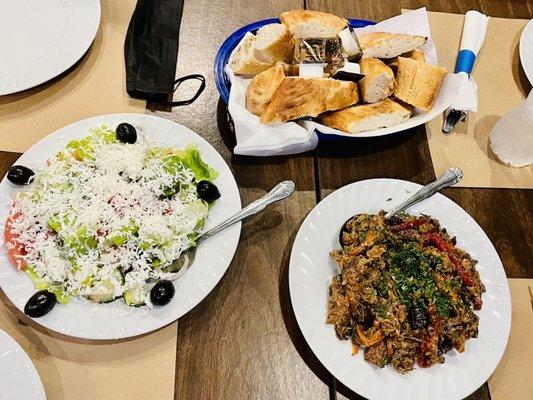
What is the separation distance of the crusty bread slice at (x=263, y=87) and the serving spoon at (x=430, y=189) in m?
0.44

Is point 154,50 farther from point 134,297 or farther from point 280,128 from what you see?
point 134,297

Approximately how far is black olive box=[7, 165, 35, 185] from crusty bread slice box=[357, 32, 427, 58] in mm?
1093

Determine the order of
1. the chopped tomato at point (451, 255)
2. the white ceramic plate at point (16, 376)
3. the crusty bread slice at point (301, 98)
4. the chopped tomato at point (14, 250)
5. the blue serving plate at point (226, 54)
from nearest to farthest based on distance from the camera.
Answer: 1. the white ceramic plate at point (16, 376)
2. the chopped tomato at point (14, 250)
3. the chopped tomato at point (451, 255)
4. the crusty bread slice at point (301, 98)
5. the blue serving plate at point (226, 54)

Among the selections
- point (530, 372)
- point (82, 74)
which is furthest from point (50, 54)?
point (530, 372)

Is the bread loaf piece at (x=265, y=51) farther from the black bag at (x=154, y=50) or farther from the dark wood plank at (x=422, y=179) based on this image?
the dark wood plank at (x=422, y=179)

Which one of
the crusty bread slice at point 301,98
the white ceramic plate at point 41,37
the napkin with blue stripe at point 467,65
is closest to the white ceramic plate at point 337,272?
the crusty bread slice at point 301,98

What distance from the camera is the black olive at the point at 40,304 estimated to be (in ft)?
3.81

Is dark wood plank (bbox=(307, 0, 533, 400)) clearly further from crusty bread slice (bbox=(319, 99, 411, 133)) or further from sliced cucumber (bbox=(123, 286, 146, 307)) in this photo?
sliced cucumber (bbox=(123, 286, 146, 307))

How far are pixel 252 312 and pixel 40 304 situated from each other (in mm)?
560

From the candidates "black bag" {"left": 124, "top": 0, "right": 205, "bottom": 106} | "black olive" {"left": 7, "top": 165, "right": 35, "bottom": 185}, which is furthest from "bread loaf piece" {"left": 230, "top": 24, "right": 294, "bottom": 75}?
"black olive" {"left": 7, "top": 165, "right": 35, "bottom": 185}

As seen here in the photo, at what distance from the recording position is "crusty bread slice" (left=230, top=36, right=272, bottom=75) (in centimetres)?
151

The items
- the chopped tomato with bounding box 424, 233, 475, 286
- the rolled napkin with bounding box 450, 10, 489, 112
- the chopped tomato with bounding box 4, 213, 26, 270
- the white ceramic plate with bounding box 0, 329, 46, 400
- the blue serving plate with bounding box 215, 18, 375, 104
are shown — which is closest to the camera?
the white ceramic plate with bounding box 0, 329, 46, 400

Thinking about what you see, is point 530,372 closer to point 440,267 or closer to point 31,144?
point 440,267

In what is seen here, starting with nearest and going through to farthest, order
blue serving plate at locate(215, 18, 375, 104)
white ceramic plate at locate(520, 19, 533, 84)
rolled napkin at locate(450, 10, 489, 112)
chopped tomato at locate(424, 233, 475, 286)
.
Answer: chopped tomato at locate(424, 233, 475, 286), blue serving plate at locate(215, 18, 375, 104), rolled napkin at locate(450, 10, 489, 112), white ceramic plate at locate(520, 19, 533, 84)
